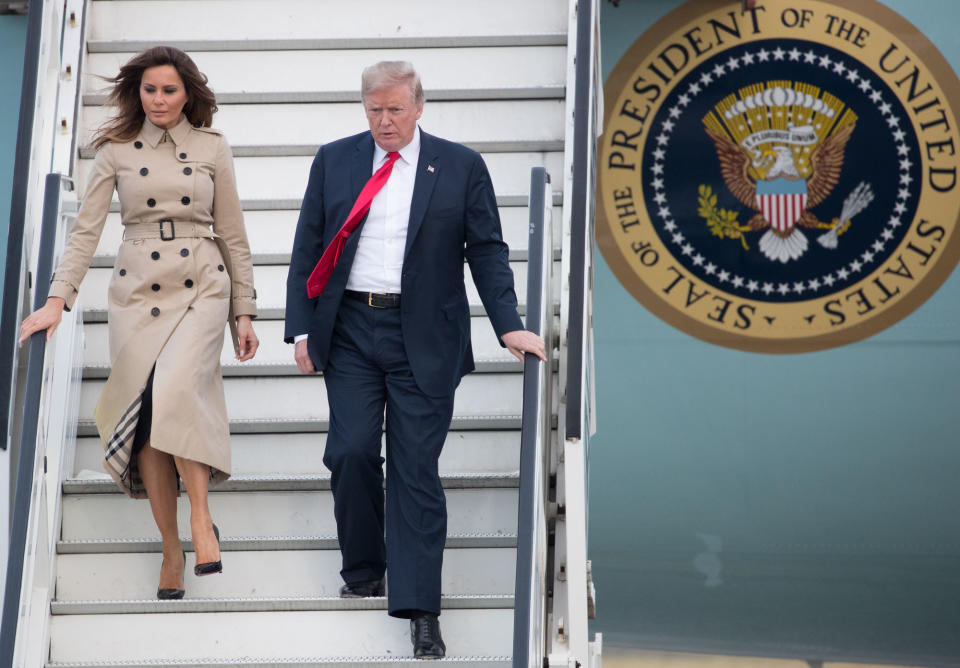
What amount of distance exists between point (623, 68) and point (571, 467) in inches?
102

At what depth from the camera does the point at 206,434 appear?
3393 millimetres

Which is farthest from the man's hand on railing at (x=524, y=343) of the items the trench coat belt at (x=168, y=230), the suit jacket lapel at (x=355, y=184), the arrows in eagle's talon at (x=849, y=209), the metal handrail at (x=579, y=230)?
the arrows in eagle's talon at (x=849, y=209)

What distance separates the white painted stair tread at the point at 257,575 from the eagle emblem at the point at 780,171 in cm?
229

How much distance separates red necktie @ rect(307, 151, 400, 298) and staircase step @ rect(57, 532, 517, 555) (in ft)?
2.66

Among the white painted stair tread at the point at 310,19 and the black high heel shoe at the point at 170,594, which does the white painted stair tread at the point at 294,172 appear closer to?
the white painted stair tread at the point at 310,19

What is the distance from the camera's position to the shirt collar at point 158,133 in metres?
3.51

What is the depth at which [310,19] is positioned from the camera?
4906 mm

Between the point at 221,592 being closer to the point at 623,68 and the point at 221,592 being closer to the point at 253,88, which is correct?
the point at 253,88

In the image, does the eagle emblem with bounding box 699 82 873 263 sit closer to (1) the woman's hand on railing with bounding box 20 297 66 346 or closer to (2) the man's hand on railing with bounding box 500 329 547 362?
(2) the man's hand on railing with bounding box 500 329 547 362

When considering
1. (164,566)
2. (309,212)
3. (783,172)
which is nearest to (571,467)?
(309,212)

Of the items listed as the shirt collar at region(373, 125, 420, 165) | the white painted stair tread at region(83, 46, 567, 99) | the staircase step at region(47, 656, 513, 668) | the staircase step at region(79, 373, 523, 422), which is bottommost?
the staircase step at region(47, 656, 513, 668)

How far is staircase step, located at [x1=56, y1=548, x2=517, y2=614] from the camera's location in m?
3.61

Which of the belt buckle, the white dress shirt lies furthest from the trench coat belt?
the white dress shirt

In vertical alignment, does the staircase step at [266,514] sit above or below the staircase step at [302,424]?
below
